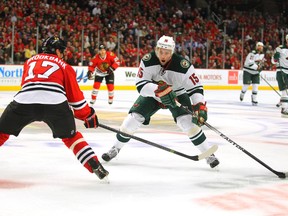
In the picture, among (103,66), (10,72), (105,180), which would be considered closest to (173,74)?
(105,180)

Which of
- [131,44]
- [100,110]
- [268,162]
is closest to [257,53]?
[100,110]

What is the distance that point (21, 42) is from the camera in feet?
46.0

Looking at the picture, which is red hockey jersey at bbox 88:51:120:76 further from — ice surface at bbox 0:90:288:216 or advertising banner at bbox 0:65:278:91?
ice surface at bbox 0:90:288:216

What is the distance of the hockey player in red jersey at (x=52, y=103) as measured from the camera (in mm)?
3451

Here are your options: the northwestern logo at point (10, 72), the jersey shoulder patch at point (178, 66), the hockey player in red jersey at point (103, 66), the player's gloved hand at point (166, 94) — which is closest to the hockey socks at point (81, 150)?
the player's gloved hand at point (166, 94)

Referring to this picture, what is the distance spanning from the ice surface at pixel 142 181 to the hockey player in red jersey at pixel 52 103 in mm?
291

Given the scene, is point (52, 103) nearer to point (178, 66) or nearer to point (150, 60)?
point (150, 60)

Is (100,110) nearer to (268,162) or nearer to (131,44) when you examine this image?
(268,162)

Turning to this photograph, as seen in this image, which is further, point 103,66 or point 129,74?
point 129,74

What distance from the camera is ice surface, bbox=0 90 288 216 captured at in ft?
9.68

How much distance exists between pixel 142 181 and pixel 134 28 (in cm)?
1415

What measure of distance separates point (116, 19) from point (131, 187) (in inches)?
587

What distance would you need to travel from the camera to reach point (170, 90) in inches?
155

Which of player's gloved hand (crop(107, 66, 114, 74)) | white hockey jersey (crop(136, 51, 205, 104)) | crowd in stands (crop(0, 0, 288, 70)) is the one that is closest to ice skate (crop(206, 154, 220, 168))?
white hockey jersey (crop(136, 51, 205, 104))
